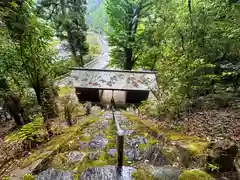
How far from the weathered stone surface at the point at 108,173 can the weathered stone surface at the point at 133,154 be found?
1.00 feet

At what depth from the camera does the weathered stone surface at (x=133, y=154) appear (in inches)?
116

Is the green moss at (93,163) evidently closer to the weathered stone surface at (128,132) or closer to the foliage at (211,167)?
the weathered stone surface at (128,132)

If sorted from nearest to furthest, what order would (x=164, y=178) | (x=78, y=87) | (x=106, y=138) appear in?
(x=164, y=178) < (x=106, y=138) < (x=78, y=87)

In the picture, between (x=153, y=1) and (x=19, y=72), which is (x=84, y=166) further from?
(x=153, y=1)

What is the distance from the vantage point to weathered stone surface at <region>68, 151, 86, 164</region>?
2.85 m

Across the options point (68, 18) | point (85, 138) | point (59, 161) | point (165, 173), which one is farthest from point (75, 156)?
point (68, 18)

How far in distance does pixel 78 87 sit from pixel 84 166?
731 cm

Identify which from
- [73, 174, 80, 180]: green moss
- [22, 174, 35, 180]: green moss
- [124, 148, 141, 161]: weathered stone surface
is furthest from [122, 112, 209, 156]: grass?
[22, 174, 35, 180]: green moss

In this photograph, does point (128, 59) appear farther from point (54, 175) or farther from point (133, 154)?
point (54, 175)

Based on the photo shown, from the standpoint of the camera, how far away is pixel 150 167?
264 cm

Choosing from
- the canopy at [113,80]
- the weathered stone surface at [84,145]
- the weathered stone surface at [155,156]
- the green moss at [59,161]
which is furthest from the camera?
the canopy at [113,80]


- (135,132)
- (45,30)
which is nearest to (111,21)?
(45,30)

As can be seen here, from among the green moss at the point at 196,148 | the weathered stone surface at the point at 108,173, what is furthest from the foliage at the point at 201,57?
the weathered stone surface at the point at 108,173

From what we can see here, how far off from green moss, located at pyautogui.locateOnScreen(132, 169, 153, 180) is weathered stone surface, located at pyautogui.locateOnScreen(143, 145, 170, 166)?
326mm
